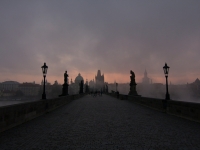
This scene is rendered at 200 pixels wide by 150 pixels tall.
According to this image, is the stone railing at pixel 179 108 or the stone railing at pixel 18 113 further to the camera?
the stone railing at pixel 179 108

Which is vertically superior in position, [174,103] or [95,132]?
[174,103]

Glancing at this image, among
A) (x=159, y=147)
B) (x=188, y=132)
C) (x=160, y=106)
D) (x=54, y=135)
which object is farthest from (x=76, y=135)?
(x=160, y=106)

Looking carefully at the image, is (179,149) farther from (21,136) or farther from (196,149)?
(21,136)

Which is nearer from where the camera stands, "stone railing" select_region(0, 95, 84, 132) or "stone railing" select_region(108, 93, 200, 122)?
"stone railing" select_region(0, 95, 84, 132)

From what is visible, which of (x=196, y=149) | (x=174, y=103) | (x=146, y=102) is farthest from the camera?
(x=146, y=102)

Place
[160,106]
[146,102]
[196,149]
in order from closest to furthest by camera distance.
Result: 1. [196,149]
2. [160,106]
3. [146,102]

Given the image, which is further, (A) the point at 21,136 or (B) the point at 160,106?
(B) the point at 160,106

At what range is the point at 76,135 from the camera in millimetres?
6539

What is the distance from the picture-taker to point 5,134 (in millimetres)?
6754

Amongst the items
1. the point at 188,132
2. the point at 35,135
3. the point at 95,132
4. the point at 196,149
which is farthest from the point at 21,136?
the point at 188,132

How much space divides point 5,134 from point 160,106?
11.4 meters

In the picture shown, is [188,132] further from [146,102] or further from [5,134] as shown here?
[146,102]

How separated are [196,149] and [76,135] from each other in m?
3.91

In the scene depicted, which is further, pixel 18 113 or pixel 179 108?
pixel 179 108
